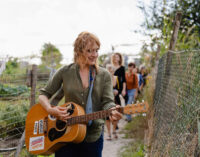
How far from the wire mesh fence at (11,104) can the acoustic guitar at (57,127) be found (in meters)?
1.20

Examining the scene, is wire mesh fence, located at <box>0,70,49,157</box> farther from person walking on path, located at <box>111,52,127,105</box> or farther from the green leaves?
person walking on path, located at <box>111,52,127,105</box>

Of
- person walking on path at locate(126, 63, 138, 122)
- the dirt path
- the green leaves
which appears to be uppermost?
the green leaves

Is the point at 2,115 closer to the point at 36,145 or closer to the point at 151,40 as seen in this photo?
the point at 36,145

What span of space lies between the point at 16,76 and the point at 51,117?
5.52 feet

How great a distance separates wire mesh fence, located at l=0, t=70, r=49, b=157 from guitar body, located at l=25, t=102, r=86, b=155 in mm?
1179

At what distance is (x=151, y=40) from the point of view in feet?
21.3

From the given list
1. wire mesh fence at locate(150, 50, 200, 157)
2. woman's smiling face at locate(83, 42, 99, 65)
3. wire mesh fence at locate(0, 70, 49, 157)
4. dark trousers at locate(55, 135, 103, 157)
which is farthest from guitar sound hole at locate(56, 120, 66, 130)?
wire mesh fence at locate(0, 70, 49, 157)

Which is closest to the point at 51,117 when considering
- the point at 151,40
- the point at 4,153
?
the point at 4,153

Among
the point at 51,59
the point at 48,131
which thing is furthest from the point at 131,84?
the point at 51,59

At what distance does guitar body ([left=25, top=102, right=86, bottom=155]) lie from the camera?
2363 millimetres

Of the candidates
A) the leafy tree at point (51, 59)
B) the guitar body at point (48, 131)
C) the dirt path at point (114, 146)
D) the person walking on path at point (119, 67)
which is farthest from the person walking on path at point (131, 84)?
the guitar body at point (48, 131)

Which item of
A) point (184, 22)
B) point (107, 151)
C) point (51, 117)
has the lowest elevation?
point (107, 151)

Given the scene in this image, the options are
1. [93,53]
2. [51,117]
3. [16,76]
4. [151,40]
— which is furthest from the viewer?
[151,40]

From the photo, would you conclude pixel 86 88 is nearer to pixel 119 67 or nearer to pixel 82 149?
pixel 82 149
